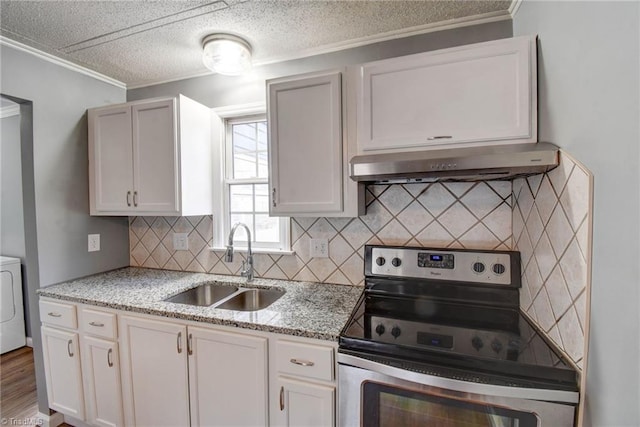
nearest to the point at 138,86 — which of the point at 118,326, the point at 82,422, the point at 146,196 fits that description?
the point at 146,196

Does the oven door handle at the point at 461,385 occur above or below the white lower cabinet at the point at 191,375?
above

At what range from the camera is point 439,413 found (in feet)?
3.26

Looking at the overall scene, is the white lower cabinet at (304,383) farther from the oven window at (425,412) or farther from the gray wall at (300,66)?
the gray wall at (300,66)

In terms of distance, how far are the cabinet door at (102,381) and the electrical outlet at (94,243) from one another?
734mm

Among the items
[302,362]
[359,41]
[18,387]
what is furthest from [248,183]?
[18,387]

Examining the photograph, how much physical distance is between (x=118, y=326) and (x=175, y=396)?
490 millimetres

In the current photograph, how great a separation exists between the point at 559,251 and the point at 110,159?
2.56m

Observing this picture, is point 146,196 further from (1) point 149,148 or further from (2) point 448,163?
(2) point 448,163

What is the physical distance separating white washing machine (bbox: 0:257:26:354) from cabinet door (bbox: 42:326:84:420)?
5.18ft

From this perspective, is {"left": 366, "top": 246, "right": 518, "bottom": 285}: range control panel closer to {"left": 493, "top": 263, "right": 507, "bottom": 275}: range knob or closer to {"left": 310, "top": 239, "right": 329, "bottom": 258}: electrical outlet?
{"left": 493, "top": 263, "right": 507, "bottom": 275}: range knob

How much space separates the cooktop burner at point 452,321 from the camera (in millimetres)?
938

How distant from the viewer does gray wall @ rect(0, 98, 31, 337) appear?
288cm

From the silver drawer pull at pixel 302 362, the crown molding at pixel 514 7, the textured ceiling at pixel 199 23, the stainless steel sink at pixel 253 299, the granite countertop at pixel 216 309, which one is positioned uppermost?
the textured ceiling at pixel 199 23

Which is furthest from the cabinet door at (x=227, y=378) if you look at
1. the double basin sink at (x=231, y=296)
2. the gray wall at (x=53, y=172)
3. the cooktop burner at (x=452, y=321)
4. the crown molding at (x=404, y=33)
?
the crown molding at (x=404, y=33)
